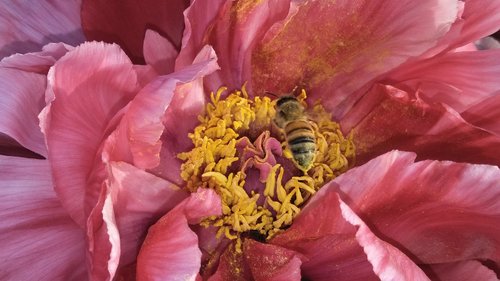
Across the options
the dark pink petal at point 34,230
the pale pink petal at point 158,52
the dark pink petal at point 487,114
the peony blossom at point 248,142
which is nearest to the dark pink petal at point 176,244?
the peony blossom at point 248,142

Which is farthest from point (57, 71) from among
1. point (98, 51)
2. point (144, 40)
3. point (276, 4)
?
point (276, 4)

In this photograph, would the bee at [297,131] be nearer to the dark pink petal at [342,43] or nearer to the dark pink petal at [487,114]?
the dark pink petal at [342,43]

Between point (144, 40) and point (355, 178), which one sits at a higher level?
point (144, 40)

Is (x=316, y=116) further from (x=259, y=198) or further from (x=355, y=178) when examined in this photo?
(x=355, y=178)

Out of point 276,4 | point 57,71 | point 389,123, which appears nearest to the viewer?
point 57,71

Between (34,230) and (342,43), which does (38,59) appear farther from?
(342,43)

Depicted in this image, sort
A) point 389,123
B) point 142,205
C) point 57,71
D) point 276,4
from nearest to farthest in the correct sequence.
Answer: point 57,71 → point 142,205 → point 276,4 → point 389,123

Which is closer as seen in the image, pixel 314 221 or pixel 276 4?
pixel 314 221
